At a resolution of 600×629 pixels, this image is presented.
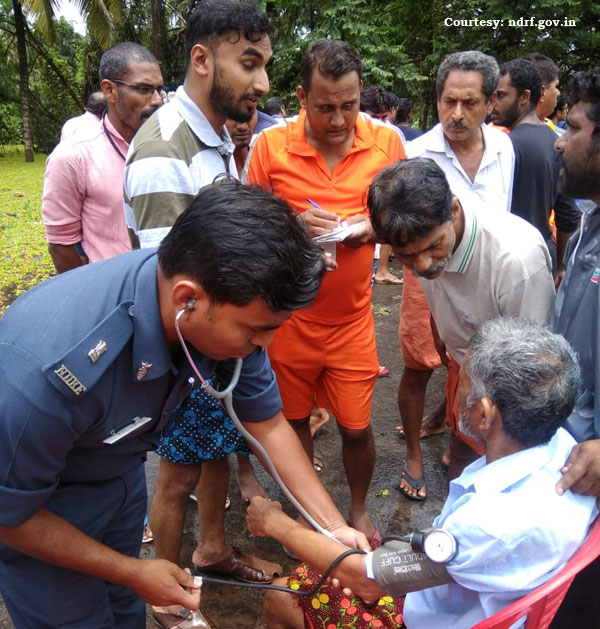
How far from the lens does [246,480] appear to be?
10.1 feet

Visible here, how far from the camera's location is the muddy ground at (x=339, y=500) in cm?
243

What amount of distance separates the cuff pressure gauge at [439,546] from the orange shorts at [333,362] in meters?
1.27

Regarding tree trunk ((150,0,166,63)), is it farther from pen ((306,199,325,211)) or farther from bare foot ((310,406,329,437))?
pen ((306,199,325,211))

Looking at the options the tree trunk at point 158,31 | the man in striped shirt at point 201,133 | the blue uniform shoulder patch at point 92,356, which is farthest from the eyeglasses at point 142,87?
the tree trunk at point 158,31

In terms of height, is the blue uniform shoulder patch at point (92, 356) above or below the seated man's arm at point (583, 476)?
above

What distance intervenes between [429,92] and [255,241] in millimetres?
14929

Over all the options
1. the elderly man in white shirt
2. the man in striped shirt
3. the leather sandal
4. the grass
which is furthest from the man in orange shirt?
the grass

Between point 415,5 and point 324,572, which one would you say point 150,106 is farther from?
point 415,5

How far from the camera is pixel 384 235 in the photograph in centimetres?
208

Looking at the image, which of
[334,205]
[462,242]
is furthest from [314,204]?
[462,242]

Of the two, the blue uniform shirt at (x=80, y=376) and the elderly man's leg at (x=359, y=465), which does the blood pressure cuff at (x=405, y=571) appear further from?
the elderly man's leg at (x=359, y=465)

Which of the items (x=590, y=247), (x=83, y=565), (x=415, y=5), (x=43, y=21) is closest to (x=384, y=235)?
(x=590, y=247)

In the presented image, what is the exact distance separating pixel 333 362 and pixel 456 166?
4.53ft

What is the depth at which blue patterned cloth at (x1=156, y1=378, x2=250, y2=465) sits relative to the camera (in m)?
2.18
